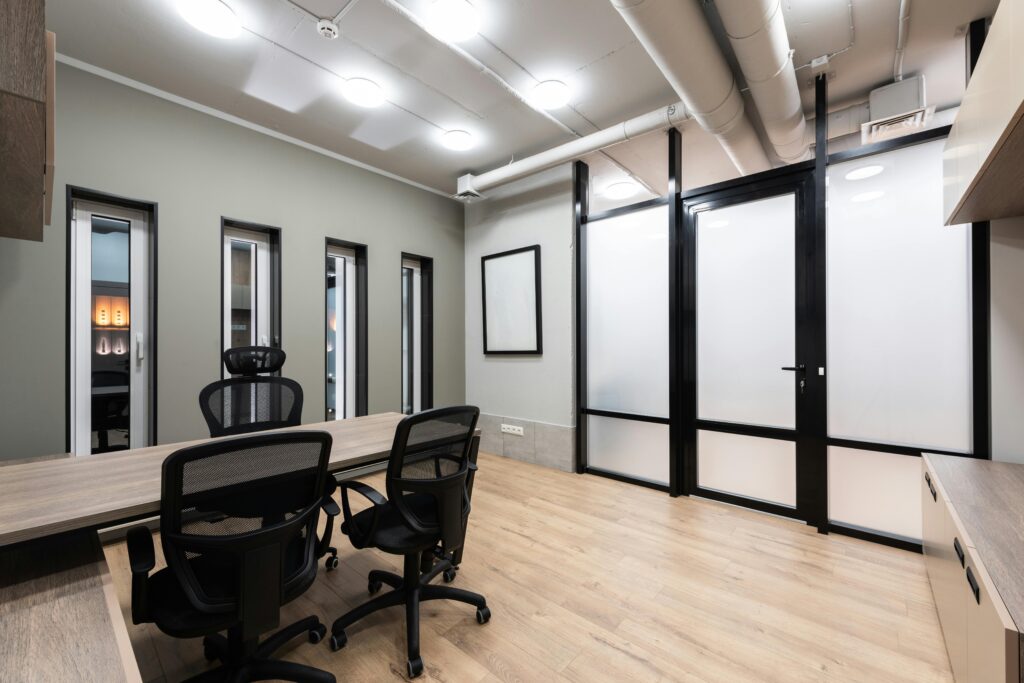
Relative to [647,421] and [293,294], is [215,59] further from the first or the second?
[647,421]

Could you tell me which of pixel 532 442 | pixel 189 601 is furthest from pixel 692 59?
pixel 532 442

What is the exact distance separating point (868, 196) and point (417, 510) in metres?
3.30

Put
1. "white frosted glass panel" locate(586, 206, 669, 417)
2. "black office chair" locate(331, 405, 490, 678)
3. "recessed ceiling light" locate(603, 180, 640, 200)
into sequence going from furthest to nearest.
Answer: "recessed ceiling light" locate(603, 180, 640, 200) < "white frosted glass panel" locate(586, 206, 669, 417) < "black office chair" locate(331, 405, 490, 678)

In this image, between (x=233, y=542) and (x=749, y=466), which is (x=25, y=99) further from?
(x=749, y=466)

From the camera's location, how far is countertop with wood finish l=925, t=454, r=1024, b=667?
1.15 m

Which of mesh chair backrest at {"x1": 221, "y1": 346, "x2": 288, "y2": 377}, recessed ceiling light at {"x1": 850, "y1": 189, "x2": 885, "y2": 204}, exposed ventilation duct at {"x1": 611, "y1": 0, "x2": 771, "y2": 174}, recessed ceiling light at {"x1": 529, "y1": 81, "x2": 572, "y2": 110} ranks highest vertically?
recessed ceiling light at {"x1": 529, "y1": 81, "x2": 572, "y2": 110}

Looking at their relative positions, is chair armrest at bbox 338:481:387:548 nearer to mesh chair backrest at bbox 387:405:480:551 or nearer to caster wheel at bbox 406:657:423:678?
mesh chair backrest at bbox 387:405:480:551

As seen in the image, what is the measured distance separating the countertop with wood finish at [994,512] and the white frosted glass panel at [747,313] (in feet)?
3.23

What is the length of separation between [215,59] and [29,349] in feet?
7.00

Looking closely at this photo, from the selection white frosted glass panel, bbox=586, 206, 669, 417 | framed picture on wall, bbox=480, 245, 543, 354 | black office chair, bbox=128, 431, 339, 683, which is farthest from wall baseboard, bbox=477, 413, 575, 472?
black office chair, bbox=128, 431, 339, 683

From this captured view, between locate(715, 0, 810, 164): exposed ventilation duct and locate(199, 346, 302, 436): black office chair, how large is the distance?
118 inches

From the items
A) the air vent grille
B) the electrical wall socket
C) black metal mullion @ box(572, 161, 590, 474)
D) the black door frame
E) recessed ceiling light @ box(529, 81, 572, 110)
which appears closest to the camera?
the air vent grille

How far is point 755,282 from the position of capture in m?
3.13

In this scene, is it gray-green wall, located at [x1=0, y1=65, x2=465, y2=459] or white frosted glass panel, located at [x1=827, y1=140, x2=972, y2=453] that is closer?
white frosted glass panel, located at [x1=827, y1=140, x2=972, y2=453]
